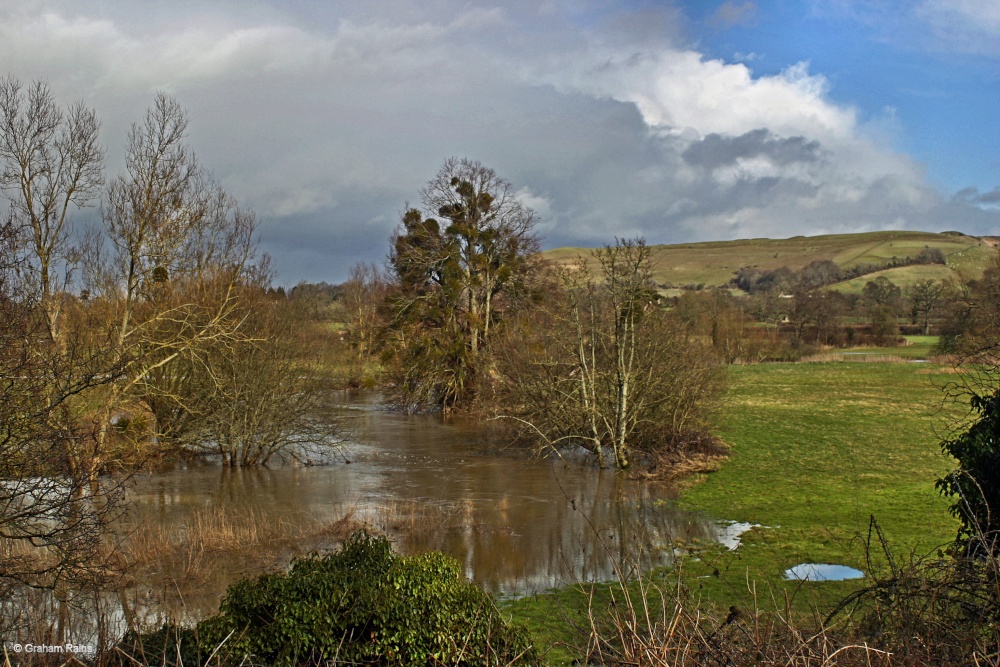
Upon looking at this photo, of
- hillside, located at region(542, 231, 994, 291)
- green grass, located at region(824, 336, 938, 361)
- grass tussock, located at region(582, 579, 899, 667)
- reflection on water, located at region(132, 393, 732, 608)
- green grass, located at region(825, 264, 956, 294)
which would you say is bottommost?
reflection on water, located at region(132, 393, 732, 608)

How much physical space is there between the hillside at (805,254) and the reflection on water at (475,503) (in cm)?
10018

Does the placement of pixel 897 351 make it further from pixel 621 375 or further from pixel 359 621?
pixel 359 621

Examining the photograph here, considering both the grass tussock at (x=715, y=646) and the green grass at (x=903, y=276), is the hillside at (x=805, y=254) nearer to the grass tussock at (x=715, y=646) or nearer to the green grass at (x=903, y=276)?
the green grass at (x=903, y=276)

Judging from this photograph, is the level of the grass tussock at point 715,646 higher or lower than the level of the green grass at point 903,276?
lower

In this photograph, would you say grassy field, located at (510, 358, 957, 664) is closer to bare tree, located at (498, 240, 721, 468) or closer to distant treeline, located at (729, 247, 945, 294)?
bare tree, located at (498, 240, 721, 468)

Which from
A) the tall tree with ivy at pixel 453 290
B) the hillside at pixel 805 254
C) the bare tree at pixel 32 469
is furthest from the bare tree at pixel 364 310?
the hillside at pixel 805 254

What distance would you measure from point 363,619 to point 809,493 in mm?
16752

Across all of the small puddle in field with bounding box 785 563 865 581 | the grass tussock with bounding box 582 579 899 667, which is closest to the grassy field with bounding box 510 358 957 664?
the small puddle in field with bounding box 785 563 865 581

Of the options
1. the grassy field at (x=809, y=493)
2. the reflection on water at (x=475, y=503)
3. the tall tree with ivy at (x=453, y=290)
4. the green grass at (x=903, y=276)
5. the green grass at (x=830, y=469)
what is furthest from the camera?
the green grass at (x=903, y=276)

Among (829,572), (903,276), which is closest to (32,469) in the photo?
(829,572)

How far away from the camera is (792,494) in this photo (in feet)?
68.5

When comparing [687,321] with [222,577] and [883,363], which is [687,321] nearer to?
[222,577]

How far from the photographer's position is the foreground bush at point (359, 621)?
707cm

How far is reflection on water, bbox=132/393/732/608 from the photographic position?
16.1 metres
